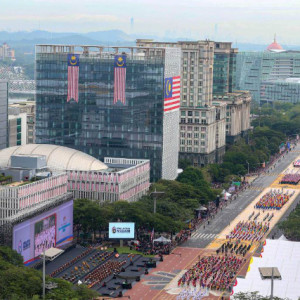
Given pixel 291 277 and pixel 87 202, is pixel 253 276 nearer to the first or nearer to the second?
pixel 291 277

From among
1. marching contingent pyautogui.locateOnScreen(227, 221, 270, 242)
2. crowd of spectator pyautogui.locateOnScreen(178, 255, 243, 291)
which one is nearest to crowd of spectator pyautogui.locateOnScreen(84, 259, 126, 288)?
crowd of spectator pyautogui.locateOnScreen(178, 255, 243, 291)

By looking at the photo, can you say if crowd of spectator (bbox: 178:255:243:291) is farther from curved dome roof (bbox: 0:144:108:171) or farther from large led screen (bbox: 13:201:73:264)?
curved dome roof (bbox: 0:144:108:171)

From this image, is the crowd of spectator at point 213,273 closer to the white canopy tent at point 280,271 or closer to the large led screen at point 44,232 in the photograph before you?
the white canopy tent at point 280,271

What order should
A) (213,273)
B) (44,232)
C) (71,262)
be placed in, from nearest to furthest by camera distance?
(213,273) → (71,262) → (44,232)

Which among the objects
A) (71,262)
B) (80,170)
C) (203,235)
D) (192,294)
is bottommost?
(192,294)

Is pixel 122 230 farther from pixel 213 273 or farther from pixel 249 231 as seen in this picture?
pixel 249 231

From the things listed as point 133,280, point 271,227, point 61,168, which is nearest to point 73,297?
point 133,280

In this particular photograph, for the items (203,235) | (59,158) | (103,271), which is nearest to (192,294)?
(103,271)
